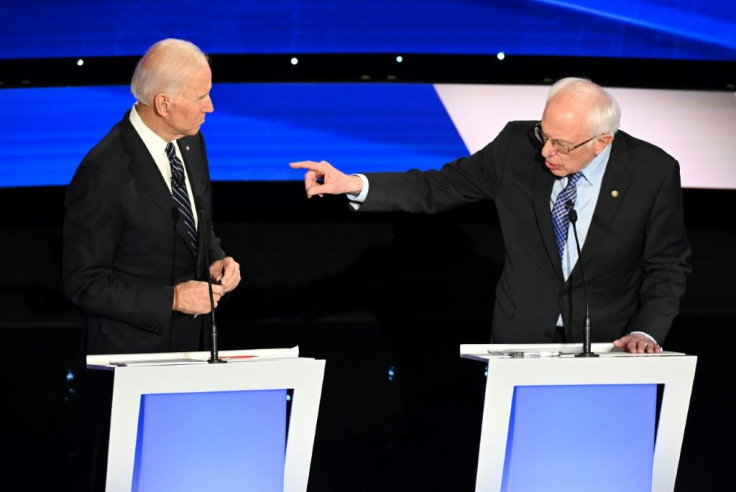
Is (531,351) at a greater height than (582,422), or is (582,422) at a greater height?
(531,351)

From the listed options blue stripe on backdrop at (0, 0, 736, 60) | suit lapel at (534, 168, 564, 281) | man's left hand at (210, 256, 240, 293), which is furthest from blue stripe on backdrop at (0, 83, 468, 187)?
man's left hand at (210, 256, 240, 293)

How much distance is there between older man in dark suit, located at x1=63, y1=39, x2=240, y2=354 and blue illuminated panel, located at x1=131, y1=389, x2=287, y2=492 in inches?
20.0

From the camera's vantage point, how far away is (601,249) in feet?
10.00

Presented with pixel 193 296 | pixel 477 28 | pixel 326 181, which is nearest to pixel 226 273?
pixel 193 296

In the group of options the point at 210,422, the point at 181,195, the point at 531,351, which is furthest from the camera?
the point at 181,195

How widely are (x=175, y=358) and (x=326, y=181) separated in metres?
0.78

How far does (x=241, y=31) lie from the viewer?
471 centimetres

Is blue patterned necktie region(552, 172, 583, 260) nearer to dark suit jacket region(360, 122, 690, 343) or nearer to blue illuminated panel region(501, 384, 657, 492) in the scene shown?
dark suit jacket region(360, 122, 690, 343)

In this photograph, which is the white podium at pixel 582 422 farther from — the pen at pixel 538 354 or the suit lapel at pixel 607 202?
the suit lapel at pixel 607 202

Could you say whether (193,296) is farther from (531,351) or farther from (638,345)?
(638,345)

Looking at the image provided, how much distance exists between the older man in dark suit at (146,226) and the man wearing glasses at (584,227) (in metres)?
0.35

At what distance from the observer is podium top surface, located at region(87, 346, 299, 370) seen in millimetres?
2342

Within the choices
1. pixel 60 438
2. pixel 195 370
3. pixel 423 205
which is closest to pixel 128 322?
pixel 195 370

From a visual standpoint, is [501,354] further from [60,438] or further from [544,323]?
[60,438]
